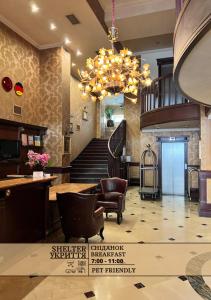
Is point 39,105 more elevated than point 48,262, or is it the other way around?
point 39,105

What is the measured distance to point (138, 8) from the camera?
6.57 metres

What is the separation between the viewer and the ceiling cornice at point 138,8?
20.8 feet

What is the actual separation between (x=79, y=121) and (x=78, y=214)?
739cm

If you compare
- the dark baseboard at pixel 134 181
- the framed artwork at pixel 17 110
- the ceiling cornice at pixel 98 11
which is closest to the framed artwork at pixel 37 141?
the framed artwork at pixel 17 110

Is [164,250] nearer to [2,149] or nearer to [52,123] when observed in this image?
[2,149]

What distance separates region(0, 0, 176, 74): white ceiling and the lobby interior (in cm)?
3

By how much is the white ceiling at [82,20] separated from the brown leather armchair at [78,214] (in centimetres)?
468

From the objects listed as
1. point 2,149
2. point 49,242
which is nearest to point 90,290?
point 49,242

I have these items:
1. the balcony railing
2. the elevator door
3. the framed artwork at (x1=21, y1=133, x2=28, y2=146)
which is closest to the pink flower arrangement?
the framed artwork at (x1=21, y1=133, x2=28, y2=146)

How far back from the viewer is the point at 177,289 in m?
2.83

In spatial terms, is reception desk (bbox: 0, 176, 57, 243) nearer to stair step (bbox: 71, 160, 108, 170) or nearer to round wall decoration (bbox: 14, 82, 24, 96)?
round wall decoration (bbox: 14, 82, 24, 96)

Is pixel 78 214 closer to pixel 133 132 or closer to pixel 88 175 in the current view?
pixel 88 175

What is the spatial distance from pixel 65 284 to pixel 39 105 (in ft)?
19.0

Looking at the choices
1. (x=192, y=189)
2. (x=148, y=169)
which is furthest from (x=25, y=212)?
(x=192, y=189)
